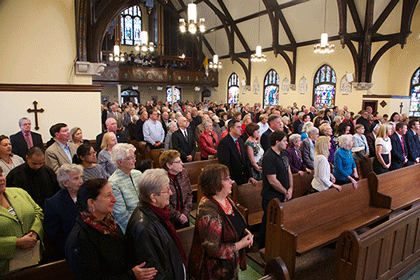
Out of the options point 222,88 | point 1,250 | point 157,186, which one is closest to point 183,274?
point 157,186

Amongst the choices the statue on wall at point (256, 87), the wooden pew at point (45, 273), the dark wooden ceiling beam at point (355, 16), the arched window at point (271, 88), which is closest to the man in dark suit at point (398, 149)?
the wooden pew at point (45, 273)

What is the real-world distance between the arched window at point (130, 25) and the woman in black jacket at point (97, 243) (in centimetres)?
1918

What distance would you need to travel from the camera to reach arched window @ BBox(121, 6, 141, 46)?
1911 centimetres

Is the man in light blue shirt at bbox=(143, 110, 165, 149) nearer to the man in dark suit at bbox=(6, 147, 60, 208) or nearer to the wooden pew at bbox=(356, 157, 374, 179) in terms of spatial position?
the man in dark suit at bbox=(6, 147, 60, 208)

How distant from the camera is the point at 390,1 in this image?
34.5 ft

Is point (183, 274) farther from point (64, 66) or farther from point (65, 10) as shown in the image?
point (65, 10)

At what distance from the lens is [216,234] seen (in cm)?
Result: 183

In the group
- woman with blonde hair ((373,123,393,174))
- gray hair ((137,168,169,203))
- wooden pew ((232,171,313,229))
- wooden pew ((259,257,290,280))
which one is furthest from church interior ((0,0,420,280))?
woman with blonde hair ((373,123,393,174))

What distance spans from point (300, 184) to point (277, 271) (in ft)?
9.01

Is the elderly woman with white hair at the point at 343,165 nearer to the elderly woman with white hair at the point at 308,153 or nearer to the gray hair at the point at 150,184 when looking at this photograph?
the elderly woman with white hair at the point at 308,153

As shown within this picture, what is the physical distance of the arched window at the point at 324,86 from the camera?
13.7 meters

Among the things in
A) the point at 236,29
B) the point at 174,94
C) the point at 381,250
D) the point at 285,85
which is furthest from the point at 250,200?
the point at 174,94

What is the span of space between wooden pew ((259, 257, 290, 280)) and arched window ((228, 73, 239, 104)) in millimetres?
18391

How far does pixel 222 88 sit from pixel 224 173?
19.4 m
